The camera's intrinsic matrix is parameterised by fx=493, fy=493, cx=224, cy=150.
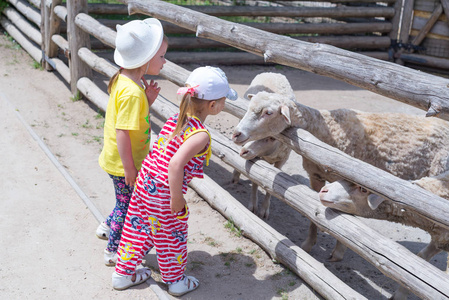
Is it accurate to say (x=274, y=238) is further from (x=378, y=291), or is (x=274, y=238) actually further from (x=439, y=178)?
(x=439, y=178)

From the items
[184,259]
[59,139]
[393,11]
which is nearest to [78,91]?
[59,139]

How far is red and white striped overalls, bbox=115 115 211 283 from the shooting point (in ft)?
11.1

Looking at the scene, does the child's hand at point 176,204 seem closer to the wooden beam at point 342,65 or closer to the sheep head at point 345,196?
the sheep head at point 345,196

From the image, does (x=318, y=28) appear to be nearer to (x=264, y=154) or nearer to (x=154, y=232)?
(x=264, y=154)

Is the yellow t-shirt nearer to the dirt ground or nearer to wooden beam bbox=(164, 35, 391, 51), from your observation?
the dirt ground

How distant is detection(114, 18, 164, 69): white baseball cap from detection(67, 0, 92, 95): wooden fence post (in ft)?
14.3

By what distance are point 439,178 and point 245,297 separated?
1720mm

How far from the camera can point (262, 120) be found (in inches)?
158

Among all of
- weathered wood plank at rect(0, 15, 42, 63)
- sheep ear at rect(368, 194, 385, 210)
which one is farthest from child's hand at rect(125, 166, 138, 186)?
weathered wood plank at rect(0, 15, 42, 63)

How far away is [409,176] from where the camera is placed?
4.46 metres

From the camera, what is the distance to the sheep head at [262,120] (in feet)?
13.1

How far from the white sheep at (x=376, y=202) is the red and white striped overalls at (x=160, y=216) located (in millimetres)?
997

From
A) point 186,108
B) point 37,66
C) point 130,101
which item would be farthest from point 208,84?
point 37,66

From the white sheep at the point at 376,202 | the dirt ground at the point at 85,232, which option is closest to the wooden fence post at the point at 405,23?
the dirt ground at the point at 85,232
